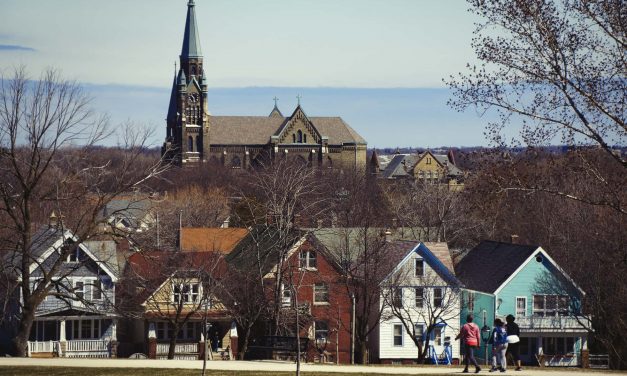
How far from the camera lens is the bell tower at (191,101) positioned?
551 ft

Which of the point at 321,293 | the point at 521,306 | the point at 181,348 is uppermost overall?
the point at 321,293

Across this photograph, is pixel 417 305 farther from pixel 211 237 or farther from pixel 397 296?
pixel 211 237

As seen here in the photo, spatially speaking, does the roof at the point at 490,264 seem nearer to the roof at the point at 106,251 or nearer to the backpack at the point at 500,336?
the roof at the point at 106,251

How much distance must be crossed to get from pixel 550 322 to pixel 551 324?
0.43ft

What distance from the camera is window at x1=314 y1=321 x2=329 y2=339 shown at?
50.1m

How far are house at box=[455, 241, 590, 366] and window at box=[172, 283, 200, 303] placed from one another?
13.4 metres

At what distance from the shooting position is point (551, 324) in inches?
2135

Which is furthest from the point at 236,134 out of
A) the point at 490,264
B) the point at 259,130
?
the point at 490,264

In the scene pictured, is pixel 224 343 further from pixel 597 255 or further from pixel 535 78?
pixel 535 78

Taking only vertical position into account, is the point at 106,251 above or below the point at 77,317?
above

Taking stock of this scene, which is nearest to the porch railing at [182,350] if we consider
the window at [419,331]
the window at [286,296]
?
the window at [286,296]

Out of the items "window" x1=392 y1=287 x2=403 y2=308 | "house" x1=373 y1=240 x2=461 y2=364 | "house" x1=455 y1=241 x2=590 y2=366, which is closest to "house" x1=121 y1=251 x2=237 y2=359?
"window" x1=392 y1=287 x2=403 y2=308

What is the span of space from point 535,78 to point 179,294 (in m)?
23.7

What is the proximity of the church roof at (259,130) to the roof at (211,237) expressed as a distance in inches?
3907
